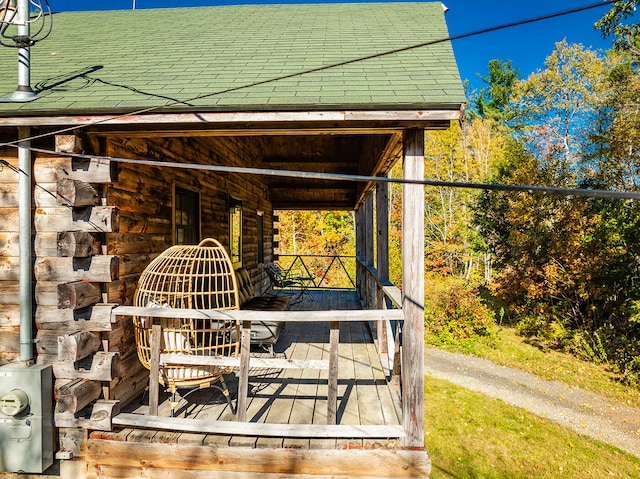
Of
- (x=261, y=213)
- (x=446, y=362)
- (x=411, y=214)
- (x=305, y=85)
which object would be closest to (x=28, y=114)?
(x=305, y=85)

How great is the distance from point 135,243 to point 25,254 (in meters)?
0.85

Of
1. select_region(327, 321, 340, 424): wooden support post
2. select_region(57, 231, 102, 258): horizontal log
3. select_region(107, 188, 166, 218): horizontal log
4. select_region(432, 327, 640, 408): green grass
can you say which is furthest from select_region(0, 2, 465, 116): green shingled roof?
select_region(432, 327, 640, 408): green grass

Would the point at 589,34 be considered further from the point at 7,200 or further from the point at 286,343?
the point at 7,200

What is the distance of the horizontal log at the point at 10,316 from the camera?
316 cm

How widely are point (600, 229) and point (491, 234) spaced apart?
5.21 meters

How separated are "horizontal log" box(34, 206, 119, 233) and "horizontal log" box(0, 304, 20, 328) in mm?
747

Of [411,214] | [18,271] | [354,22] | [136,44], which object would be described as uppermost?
[354,22]

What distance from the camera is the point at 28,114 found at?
2.87 m

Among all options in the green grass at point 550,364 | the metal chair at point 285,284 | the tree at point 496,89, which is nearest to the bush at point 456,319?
the green grass at point 550,364

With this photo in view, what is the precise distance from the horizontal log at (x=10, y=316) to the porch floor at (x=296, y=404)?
3.93 feet

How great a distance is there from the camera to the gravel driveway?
21.5 feet

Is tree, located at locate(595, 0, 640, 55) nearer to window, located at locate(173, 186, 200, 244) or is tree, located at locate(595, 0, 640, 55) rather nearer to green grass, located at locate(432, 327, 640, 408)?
green grass, located at locate(432, 327, 640, 408)

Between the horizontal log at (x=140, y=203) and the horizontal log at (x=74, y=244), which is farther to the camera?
the horizontal log at (x=140, y=203)

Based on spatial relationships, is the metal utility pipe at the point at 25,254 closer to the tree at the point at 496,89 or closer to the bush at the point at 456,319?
the bush at the point at 456,319
